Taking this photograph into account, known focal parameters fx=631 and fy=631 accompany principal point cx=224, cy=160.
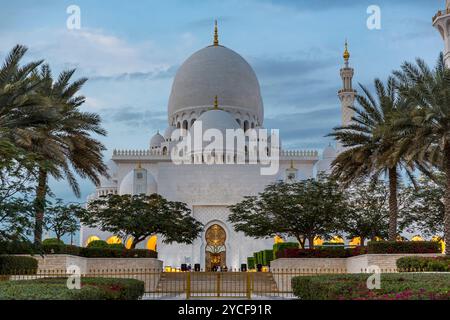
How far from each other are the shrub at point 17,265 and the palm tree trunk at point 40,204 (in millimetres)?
701

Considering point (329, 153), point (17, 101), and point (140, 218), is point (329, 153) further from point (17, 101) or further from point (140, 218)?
point (17, 101)

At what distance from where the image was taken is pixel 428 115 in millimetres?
18609

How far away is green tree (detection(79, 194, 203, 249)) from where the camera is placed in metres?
28.7

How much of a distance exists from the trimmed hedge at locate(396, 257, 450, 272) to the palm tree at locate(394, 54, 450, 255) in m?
0.98

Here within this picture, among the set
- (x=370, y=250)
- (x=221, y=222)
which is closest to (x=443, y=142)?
(x=370, y=250)

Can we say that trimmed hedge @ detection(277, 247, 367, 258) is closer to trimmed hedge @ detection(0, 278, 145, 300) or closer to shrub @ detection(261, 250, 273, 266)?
shrub @ detection(261, 250, 273, 266)

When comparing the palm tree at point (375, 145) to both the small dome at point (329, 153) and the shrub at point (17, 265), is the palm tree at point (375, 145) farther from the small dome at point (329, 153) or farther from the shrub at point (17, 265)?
the small dome at point (329, 153)

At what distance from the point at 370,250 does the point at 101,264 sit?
1000 centimetres

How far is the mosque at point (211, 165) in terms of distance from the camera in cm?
3741

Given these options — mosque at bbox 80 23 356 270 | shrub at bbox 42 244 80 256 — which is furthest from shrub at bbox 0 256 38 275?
mosque at bbox 80 23 356 270

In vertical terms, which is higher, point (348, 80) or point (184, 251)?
point (348, 80)

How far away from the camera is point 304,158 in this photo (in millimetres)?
49750

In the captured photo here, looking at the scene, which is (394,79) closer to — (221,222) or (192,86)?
(221,222)
